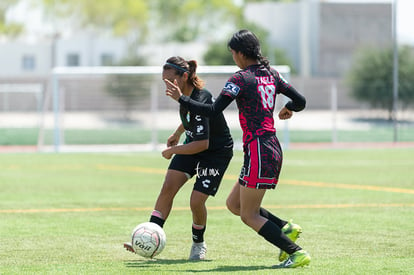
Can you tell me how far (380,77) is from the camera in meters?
49.5

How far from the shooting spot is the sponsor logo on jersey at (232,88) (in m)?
7.41

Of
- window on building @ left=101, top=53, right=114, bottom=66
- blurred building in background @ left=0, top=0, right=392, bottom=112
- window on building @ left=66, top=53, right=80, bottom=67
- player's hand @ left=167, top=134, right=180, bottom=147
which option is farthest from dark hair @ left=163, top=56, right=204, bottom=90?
window on building @ left=66, top=53, right=80, bottom=67

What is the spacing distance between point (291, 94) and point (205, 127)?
95 cm

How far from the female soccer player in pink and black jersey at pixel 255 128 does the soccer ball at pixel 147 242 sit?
1.00 meters

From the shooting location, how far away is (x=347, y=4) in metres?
71.6

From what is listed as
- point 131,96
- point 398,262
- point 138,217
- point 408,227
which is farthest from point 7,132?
point 398,262

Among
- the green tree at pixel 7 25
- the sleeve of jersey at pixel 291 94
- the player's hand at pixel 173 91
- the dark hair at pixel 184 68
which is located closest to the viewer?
the player's hand at pixel 173 91

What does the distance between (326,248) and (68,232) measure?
333 centimetres

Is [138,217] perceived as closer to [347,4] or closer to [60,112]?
[60,112]

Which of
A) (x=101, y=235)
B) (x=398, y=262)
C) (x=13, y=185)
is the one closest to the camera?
(x=398, y=262)

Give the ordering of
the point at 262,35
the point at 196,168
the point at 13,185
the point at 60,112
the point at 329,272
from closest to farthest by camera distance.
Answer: the point at 329,272 < the point at 196,168 < the point at 13,185 < the point at 60,112 < the point at 262,35

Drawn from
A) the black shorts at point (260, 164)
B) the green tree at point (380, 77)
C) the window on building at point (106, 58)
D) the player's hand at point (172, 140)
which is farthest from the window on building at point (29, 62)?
the black shorts at point (260, 164)

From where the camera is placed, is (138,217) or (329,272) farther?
(138,217)

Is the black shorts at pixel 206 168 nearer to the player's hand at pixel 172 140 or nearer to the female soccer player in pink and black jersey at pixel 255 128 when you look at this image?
the player's hand at pixel 172 140
